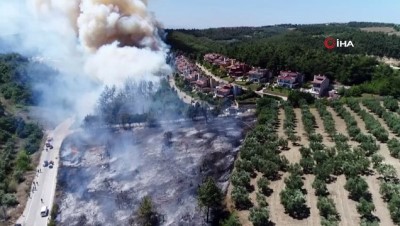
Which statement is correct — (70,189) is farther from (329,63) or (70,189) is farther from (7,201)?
(329,63)

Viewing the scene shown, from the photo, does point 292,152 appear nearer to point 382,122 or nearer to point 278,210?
point 278,210

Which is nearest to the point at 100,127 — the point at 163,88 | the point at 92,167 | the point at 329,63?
the point at 92,167

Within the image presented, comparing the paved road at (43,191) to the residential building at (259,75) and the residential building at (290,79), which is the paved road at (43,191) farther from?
the residential building at (290,79)

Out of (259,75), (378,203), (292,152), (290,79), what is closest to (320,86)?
(290,79)

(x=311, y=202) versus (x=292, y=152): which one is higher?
(x=292, y=152)

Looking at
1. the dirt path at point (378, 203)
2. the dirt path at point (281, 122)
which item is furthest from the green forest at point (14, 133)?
the dirt path at point (378, 203)

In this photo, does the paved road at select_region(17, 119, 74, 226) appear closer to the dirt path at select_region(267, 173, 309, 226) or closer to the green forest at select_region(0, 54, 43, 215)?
the green forest at select_region(0, 54, 43, 215)
